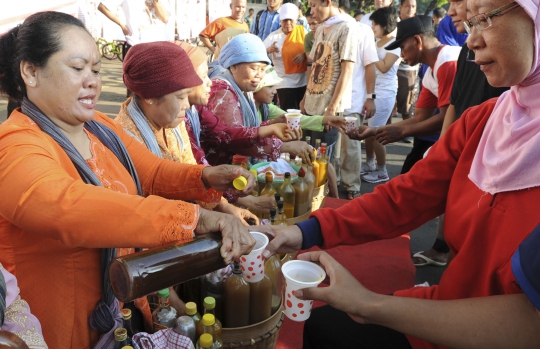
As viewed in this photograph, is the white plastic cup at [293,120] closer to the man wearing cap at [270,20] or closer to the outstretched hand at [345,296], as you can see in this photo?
the outstretched hand at [345,296]

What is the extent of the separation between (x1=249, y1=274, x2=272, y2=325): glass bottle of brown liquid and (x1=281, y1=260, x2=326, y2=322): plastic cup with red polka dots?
1.24 ft

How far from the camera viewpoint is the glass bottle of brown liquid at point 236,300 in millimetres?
1863

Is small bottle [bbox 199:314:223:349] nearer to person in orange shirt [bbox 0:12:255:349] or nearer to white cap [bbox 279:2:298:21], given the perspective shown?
person in orange shirt [bbox 0:12:255:349]

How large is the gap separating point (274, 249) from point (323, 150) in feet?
5.95

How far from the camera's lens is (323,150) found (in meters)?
3.53

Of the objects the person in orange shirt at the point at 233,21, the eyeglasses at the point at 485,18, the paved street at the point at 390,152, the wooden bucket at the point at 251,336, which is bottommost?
the paved street at the point at 390,152

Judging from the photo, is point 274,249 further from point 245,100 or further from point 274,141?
point 245,100

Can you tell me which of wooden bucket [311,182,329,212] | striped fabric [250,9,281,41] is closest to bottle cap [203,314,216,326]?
wooden bucket [311,182,329,212]

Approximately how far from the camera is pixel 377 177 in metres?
6.36

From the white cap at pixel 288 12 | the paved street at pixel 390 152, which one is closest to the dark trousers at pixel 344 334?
the paved street at pixel 390 152

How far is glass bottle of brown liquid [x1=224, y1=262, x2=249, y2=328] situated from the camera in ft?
6.11

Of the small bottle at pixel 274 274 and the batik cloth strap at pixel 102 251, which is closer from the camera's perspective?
the batik cloth strap at pixel 102 251

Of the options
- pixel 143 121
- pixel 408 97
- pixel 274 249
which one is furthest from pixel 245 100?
pixel 408 97

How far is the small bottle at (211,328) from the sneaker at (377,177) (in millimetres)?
4986
